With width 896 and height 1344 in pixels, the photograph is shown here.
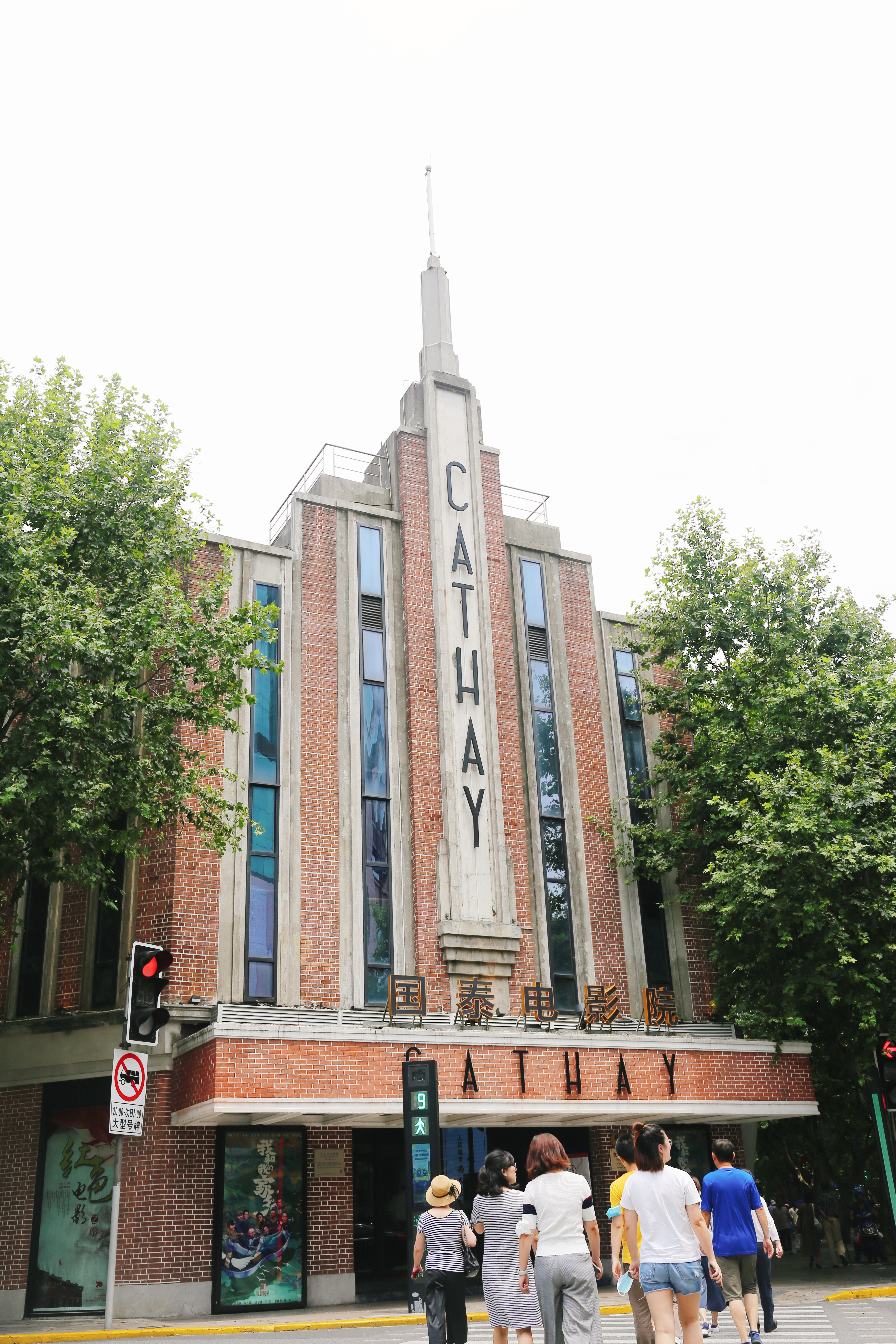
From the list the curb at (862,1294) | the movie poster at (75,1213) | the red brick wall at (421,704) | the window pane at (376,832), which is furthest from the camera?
the window pane at (376,832)

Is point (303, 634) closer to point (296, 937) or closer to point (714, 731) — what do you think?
point (296, 937)

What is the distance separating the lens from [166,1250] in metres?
17.4

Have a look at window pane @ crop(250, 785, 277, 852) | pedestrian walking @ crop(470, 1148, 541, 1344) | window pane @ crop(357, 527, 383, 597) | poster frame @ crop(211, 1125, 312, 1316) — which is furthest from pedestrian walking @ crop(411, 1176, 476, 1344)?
window pane @ crop(357, 527, 383, 597)

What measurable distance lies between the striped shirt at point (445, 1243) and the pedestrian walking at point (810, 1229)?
16.7 m

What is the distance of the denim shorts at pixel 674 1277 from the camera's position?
23.2 feet

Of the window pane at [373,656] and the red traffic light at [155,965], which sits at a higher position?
the window pane at [373,656]

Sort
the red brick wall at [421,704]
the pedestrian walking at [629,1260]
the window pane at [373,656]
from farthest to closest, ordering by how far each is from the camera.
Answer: the window pane at [373,656] → the red brick wall at [421,704] → the pedestrian walking at [629,1260]

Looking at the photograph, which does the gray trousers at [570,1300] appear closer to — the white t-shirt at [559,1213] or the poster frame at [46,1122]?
the white t-shirt at [559,1213]

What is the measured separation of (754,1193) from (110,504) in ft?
48.4

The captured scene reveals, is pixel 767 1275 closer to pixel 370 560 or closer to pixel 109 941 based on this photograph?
pixel 109 941

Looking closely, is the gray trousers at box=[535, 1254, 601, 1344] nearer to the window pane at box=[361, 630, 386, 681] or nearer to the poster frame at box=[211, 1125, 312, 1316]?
the poster frame at box=[211, 1125, 312, 1316]

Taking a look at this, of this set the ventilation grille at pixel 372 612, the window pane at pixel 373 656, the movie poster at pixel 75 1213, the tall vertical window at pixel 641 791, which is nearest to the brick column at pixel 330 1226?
the movie poster at pixel 75 1213

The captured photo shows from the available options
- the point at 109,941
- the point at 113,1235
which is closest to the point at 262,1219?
the point at 109,941

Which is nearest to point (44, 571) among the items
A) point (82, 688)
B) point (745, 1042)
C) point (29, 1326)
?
point (82, 688)
